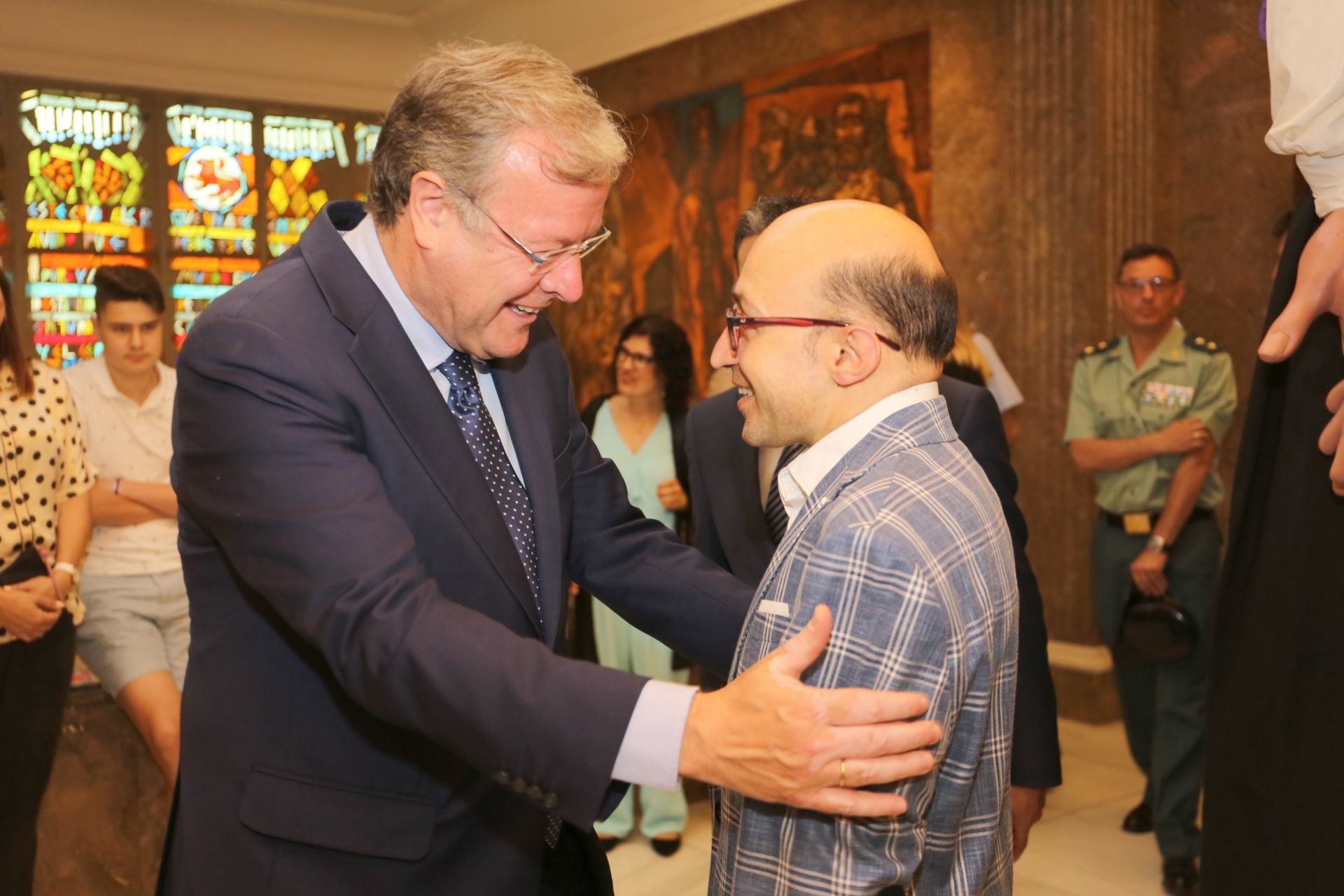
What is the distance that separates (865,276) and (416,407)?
2.25 ft

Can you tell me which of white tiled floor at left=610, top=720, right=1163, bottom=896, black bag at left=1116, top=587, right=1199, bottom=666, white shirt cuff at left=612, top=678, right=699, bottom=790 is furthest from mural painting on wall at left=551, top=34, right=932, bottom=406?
white shirt cuff at left=612, top=678, right=699, bottom=790

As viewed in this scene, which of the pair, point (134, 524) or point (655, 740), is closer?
point (655, 740)

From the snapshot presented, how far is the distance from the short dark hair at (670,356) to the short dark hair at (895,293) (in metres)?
3.88

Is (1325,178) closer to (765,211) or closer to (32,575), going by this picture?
(765,211)

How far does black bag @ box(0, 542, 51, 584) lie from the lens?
375cm

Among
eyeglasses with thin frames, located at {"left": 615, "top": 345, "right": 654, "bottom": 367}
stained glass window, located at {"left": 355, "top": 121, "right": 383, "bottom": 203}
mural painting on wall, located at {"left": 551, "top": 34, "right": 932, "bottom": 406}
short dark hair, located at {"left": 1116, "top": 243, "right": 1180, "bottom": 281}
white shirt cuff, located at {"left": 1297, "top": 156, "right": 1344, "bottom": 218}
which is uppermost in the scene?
stained glass window, located at {"left": 355, "top": 121, "right": 383, "bottom": 203}

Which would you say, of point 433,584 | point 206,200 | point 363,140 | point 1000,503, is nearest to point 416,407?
point 433,584

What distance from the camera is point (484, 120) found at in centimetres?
188

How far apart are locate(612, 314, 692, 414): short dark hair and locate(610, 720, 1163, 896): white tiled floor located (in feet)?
6.49

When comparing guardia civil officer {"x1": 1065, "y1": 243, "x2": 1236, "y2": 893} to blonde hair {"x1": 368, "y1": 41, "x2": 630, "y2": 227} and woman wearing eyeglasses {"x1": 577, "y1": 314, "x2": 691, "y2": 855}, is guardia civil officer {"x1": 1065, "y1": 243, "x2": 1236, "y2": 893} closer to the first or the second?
woman wearing eyeglasses {"x1": 577, "y1": 314, "x2": 691, "y2": 855}

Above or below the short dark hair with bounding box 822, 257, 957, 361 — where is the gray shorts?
below

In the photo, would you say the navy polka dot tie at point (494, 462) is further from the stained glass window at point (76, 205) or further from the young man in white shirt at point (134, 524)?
the stained glass window at point (76, 205)

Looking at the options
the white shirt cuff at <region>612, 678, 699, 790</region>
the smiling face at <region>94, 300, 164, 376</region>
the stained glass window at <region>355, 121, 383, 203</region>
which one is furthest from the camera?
the stained glass window at <region>355, 121, 383, 203</region>

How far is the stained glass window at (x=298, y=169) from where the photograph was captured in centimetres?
1318
